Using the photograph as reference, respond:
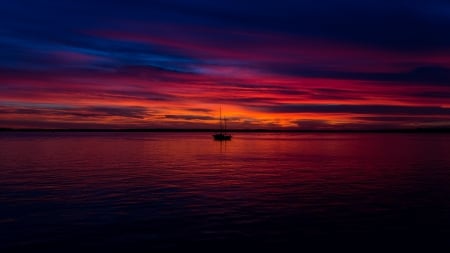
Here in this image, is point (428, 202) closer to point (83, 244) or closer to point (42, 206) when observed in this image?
point (83, 244)

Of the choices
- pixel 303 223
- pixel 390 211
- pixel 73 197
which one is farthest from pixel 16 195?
pixel 390 211

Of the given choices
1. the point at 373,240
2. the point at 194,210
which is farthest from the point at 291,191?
the point at 373,240

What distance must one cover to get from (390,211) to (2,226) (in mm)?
20844

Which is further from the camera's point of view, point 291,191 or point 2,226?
point 291,191

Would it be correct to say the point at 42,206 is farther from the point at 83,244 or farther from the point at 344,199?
the point at 344,199

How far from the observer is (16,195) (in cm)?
3216

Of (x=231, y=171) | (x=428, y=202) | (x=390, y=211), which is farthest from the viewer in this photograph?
(x=231, y=171)

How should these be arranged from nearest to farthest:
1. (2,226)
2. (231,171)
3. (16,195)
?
(2,226), (16,195), (231,171)

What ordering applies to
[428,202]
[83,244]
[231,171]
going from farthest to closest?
[231,171]
[428,202]
[83,244]

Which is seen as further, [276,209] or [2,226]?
[276,209]

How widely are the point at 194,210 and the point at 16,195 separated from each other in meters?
14.1

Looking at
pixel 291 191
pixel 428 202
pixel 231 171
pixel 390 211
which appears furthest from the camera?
pixel 231 171

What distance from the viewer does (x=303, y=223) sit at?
23.1m

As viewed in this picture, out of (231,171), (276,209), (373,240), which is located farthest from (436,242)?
(231,171)
